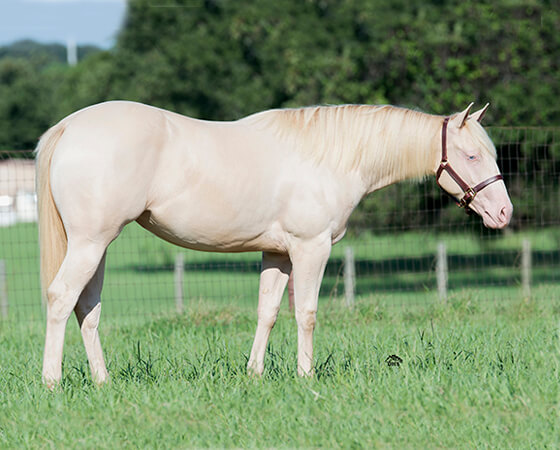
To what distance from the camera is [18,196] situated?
12.1 metres

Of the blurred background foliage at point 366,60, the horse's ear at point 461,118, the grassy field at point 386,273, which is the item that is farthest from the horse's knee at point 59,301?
the grassy field at point 386,273

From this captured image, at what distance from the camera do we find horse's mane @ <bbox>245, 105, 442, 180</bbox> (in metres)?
5.13

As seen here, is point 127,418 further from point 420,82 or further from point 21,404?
point 420,82

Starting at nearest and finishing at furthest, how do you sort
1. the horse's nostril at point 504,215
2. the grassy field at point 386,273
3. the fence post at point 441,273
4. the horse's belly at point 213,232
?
1. the horse's belly at point 213,232
2. the horse's nostril at point 504,215
3. the fence post at point 441,273
4. the grassy field at point 386,273

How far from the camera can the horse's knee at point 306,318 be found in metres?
5.13

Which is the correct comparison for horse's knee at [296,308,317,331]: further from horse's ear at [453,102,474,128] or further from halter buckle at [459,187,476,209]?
horse's ear at [453,102,474,128]

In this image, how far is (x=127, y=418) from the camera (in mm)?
4117

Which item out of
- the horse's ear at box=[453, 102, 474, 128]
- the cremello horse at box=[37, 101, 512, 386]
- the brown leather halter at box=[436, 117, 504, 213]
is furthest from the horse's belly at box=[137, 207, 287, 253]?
the horse's ear at box=[453, 102, 474, 128]

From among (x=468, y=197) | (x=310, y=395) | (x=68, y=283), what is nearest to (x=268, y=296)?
(x=310, y=395)

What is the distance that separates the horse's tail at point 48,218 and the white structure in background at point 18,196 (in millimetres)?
3187

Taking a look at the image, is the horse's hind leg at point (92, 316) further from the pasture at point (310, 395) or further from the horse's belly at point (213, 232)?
the horse's belly at point (213, 232)

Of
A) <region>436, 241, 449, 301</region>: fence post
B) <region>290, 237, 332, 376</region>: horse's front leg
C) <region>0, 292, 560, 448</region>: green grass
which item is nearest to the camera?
<region>0, 292, 560, 448</region>: green grass

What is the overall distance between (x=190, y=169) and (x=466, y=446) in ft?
7.65

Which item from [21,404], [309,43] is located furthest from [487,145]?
[309,43]
